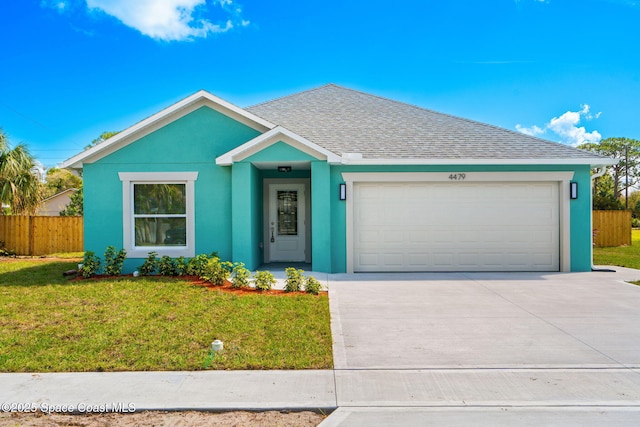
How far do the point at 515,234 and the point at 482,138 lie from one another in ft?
9.67

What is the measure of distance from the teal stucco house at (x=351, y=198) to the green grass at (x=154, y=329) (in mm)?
2362

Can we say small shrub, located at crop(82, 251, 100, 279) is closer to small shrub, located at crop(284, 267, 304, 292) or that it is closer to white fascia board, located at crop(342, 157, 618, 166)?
small shrub, located at crop(284, 267, 304, 292)

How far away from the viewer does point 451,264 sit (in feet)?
35.7

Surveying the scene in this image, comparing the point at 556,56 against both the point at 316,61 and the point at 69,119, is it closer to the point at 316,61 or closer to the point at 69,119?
the point at 316,61

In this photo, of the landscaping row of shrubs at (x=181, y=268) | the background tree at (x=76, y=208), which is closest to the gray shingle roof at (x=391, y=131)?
the landscaping row of shrubs at (x=181, y=268)

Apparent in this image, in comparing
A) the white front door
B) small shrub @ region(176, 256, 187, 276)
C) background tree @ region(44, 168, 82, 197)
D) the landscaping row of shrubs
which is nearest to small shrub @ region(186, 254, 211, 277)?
the landscaping row of shrubs

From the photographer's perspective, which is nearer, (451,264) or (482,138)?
(451,264)

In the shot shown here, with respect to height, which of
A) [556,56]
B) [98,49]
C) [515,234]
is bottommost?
[515,234]

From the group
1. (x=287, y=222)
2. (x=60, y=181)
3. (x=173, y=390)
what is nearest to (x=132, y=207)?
(x=287, y=222)

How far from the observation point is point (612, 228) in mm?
19750

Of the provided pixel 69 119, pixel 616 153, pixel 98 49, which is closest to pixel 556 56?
pixel 98 49

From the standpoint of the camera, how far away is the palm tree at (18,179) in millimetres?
15914

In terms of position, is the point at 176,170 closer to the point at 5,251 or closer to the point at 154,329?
the point at 154,329

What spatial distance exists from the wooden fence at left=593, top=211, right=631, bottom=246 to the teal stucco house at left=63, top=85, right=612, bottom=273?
10712 millimetres
